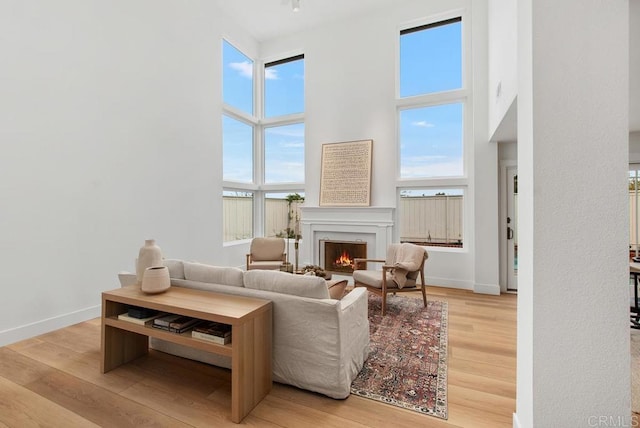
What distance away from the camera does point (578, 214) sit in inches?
52.4

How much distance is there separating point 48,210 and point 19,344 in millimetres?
1253

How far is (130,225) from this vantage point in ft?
12.7

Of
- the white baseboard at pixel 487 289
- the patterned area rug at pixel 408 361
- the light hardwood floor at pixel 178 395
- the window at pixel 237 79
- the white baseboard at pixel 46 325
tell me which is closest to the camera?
the light hardwood floor at pixel 178 395

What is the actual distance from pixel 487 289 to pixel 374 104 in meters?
3.44

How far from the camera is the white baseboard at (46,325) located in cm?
279

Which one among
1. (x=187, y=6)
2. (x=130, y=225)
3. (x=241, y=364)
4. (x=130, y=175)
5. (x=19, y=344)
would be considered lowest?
(x=19, y=344)

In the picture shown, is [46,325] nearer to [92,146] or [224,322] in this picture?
[92,146]

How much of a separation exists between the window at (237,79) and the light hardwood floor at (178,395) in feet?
15.0

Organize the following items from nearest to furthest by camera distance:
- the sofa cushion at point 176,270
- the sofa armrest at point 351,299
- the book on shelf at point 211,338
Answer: the book on shelf at point 211,338, the sofa armrest at point 351,299, the sofa cushion at point 176,270

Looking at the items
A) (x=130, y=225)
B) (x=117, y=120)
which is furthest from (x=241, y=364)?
(x=117, y=120)

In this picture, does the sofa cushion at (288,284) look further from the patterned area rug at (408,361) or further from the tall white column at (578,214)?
the tall white column at (578,214)

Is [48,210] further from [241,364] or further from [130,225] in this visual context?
[241,364]

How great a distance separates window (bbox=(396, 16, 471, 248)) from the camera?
491cm

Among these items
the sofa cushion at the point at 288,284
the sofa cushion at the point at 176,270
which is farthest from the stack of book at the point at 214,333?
the sofa cushion at the point at 176,270
